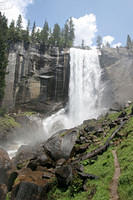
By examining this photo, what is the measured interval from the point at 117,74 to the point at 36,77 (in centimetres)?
2625

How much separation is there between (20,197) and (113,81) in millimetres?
42944

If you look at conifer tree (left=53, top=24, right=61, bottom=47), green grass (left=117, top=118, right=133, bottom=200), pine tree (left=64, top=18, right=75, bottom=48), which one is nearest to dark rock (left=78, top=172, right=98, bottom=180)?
green grass (left=117, top=118, right=133, bottom=200)

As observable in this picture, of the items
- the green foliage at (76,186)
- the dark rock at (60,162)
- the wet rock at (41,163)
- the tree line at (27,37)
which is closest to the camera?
the green foliage at (76,186)

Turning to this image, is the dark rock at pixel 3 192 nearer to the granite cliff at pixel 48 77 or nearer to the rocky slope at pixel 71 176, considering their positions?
the rocky slope at pixel 71 176

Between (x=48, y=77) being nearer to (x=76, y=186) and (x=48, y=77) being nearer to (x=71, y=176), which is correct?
(x=71, y=176)

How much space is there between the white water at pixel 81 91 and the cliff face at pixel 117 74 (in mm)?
2662

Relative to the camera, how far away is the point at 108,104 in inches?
1677

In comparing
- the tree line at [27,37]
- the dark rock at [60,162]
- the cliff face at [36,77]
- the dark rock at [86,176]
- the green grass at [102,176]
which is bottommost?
the dark rock at [60,162]

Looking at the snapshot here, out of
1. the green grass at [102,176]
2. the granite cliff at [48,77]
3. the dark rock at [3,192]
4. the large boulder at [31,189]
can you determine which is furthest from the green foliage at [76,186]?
the granite cliff at [48,77]

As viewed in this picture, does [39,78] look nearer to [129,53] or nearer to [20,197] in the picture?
[129,53]

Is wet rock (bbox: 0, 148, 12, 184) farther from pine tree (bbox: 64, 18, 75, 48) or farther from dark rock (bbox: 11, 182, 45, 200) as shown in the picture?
pine tree (bbox: 64, 18, 75, 48)

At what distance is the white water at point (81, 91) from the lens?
4262 cm

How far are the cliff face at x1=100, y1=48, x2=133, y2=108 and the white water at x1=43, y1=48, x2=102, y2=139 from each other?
2662 millimetres

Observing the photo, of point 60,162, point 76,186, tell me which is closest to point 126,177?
point 76,186
